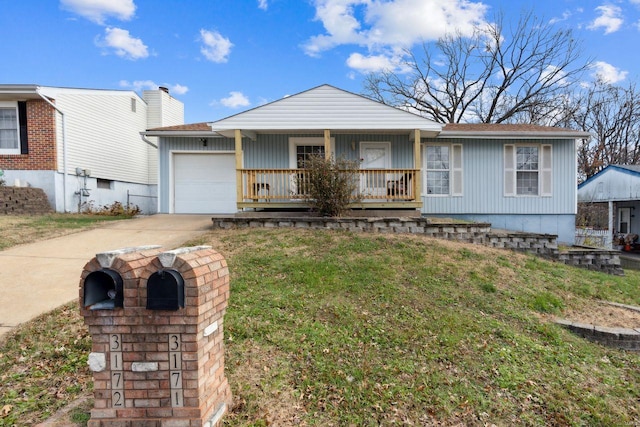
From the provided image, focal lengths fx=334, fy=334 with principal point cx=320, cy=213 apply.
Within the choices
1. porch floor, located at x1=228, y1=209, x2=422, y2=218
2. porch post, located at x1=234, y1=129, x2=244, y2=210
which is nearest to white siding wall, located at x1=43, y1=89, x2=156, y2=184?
porch post, located at x1=234, y1=129, x2=244, y2=210

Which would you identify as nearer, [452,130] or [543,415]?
[543,415]

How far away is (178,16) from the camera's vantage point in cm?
1188

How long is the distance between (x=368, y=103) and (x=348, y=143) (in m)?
1.70

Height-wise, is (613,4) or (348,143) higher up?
(613,4)

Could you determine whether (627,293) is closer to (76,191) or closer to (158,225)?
(158,225)

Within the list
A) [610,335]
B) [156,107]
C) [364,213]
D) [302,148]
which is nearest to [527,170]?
[364,213]

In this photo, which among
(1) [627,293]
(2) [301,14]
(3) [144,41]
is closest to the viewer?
(1) [627,293]

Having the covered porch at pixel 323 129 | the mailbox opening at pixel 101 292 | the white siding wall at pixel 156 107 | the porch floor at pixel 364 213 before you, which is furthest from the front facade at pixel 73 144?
the mailbox opening at pixel 101 292

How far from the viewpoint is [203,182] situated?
36.0 ft

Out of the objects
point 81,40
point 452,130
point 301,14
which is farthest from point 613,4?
point 81,40

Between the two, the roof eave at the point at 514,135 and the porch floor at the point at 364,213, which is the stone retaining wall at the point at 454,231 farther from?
the roof eave at the point at 514,135

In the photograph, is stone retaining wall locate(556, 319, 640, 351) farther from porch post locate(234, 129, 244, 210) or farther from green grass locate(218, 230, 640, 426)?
porch post locate(234, 129, 244, 210)

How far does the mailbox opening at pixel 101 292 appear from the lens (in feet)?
6.48

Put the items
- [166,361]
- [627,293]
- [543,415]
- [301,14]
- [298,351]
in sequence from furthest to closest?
[301,14]
[627,293]
[298,351]
[543,415]
[166,361]
